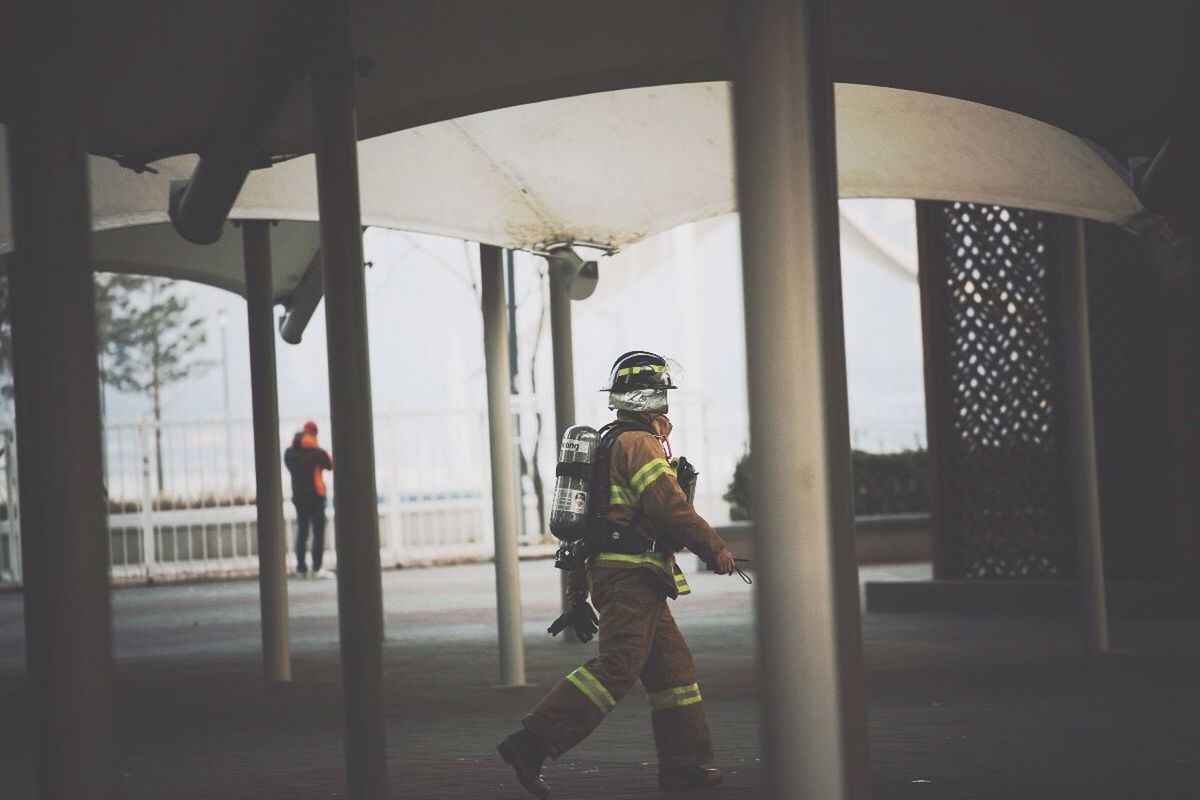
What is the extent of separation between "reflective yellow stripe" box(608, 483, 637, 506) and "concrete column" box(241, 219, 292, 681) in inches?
188

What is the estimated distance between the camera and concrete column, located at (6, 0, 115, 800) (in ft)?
13.7

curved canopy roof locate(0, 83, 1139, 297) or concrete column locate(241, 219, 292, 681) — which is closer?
curved canopy roof locate(0, 83, 1139, 297)

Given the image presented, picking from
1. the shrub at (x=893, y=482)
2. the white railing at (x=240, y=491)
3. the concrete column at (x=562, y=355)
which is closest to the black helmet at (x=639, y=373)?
the concrete column at (x=562, y=355)

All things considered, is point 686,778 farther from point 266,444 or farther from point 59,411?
point 266,444

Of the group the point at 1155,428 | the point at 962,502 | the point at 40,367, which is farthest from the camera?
the point at 962,502

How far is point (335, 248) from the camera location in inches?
256

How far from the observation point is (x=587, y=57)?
8.70m

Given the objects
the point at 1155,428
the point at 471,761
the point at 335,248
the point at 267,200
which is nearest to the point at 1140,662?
the point at 1155,428

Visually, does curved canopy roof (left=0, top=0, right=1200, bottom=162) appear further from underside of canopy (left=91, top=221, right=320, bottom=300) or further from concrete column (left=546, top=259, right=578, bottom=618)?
underside of canopy (left=91, top=221, right=320, bottom=300)

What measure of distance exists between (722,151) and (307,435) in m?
13.1

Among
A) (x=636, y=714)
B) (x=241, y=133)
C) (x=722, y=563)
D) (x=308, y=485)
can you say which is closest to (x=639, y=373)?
(x=722, y=563)

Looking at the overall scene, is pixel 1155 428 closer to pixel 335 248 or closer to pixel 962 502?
pixel 962 502

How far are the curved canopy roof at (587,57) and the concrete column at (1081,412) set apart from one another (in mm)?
2428

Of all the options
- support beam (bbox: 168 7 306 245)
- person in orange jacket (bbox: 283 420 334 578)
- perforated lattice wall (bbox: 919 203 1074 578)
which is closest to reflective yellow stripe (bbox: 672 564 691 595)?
support beam (bbox: 168 7 306 245)
